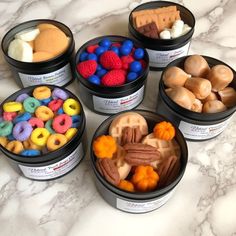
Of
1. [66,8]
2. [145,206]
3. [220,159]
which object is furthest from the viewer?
[66,8]

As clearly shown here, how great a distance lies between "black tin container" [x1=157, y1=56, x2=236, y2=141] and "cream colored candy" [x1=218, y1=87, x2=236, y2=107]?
0.02 m

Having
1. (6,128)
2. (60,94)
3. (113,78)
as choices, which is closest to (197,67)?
(113,78)

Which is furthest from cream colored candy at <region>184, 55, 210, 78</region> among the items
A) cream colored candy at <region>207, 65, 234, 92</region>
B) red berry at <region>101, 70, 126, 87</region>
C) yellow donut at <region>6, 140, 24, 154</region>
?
yellow donut at <region>6, 140, 24, 154</region>

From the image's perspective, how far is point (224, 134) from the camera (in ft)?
2.29

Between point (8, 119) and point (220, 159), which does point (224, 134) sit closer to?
point (220, 159)

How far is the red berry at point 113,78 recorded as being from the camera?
66 centimetres

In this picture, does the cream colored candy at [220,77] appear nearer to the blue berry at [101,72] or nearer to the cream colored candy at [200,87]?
the cream colored candy at [200,87]

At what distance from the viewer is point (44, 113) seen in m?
0.62

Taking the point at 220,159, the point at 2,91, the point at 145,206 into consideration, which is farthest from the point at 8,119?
A: the point at 220,159

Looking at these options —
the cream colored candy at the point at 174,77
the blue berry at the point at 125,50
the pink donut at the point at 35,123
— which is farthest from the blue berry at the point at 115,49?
the pink donut at the point at 35,123

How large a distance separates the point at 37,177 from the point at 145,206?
7.6 inches

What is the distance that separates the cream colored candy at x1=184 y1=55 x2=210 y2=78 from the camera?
2.20 ft

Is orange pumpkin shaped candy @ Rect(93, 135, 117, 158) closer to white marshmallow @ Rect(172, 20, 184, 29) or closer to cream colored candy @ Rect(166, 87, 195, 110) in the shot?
cream colored candy @ Rect(166, 87, 195, 110)

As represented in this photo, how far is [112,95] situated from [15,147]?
0.64 ft
